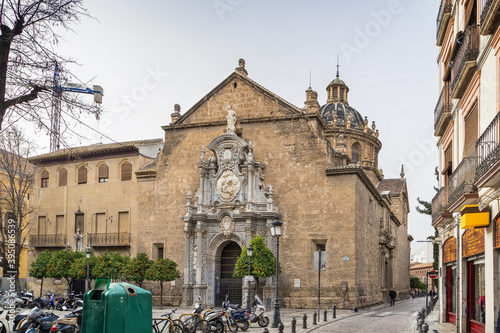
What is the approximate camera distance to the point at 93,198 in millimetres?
36031

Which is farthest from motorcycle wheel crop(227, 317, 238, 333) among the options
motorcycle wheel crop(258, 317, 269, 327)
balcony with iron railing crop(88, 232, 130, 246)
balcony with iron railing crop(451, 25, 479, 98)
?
balcony with iron railing crop(88, 232, 130, 246)

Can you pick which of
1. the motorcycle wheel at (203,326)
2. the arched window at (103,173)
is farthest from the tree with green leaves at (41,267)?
the motorcycle wheel at (203,326)

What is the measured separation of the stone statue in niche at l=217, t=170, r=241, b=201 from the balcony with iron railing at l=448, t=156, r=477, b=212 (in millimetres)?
16151

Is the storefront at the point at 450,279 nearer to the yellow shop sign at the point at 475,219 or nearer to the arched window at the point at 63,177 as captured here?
the yellow shop sign at the point at 475,219

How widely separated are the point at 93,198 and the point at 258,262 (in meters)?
14.6

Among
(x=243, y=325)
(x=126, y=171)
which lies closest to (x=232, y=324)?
(x=243, y=325)

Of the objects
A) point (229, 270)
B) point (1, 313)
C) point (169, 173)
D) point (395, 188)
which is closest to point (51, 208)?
point (169, 173)

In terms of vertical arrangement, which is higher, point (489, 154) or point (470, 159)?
point (470, 159)

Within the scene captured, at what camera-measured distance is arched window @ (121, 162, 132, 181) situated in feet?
117

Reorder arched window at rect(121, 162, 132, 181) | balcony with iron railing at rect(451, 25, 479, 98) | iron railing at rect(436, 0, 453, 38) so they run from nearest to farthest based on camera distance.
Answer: balcony with iron railing at rect(451, 25, 479, 98)
iron railing at rect(436, 0, 453, 38)
arched window at rect(121, 162, 132, 181)

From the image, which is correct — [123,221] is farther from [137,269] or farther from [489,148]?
[489,148]

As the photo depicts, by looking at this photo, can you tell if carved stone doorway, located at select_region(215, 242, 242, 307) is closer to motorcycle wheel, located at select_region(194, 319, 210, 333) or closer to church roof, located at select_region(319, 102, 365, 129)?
motorcycle wheel, located at select_region(194, 319, 210, 333)

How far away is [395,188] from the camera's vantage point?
2566 inches

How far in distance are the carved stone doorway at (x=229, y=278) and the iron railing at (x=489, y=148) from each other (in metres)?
19.9
